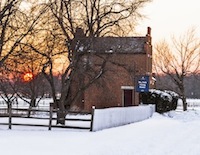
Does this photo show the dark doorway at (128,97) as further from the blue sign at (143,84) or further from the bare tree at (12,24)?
the bare tree at (12,24)

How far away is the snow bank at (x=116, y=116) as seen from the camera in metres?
21.3

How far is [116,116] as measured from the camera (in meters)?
24.7

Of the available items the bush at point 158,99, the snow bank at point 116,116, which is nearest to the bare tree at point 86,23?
the snow bank at point 116,116

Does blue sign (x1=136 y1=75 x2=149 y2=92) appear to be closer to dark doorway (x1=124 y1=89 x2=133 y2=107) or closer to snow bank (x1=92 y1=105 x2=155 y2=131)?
snow bank (x1=92 y1=105 x2=155 y2=131)

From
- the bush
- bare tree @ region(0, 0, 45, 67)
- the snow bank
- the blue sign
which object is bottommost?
the snow bank

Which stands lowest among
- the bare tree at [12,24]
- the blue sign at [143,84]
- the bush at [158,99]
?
the bush at [158,99]

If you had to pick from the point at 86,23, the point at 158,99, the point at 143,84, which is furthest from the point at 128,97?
the point at 86,23

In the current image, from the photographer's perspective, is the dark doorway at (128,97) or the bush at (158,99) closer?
the bush at (158,99)

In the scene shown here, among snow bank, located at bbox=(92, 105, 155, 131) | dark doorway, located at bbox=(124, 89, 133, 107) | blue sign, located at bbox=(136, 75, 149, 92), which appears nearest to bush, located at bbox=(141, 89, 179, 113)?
dark doorway, located at bbox=(124, 89, 133, 107)

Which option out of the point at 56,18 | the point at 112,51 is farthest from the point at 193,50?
the point at 56,18

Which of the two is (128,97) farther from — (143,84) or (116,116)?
(116,116)

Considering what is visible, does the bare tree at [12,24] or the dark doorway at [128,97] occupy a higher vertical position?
the bare tree at [12,24]

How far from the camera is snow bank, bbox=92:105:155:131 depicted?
21312 mm

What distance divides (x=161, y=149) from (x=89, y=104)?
110 feet
